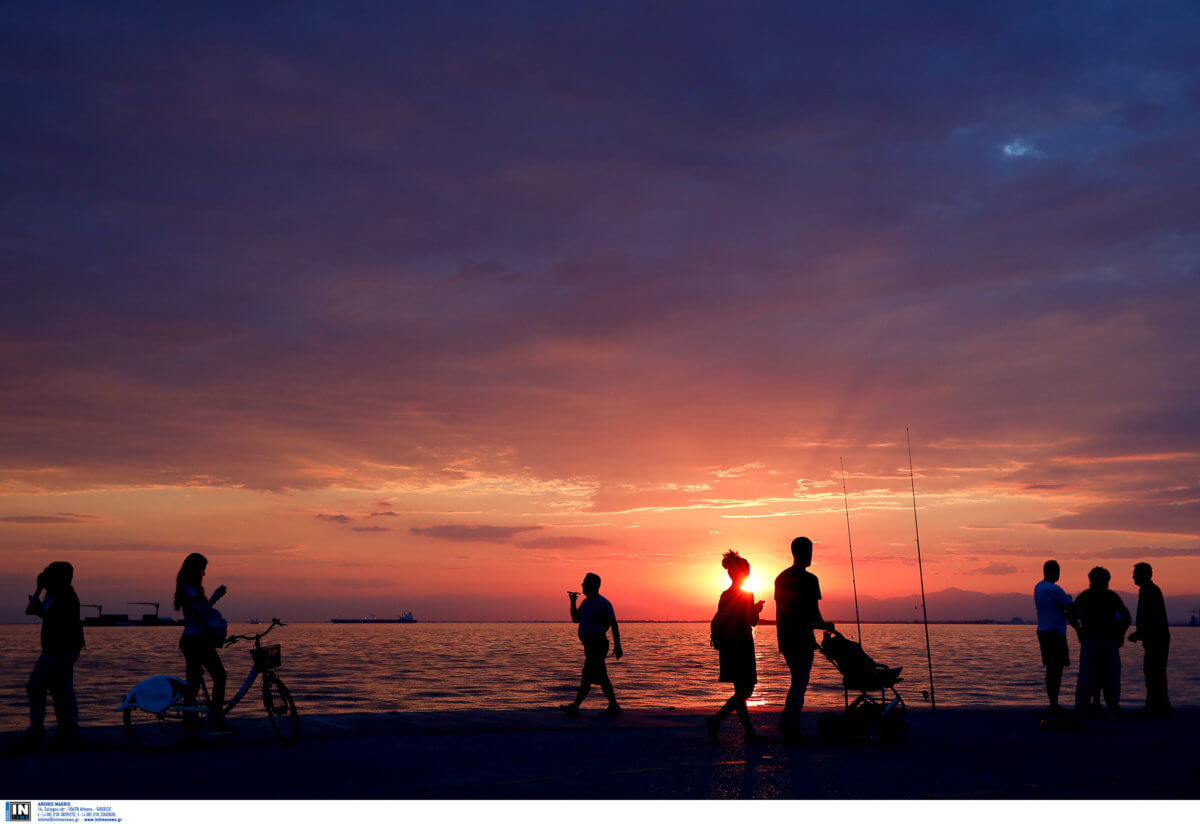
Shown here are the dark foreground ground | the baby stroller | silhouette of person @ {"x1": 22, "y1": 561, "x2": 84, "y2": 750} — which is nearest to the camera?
the dark foreground ground

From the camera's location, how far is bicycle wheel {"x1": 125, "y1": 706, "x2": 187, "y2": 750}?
351 inches

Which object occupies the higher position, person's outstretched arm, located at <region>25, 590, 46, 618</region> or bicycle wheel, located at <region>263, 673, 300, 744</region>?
person's outstretched arm, located at <region>25, 590, 46, 618</region>

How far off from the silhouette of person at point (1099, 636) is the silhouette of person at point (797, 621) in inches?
188

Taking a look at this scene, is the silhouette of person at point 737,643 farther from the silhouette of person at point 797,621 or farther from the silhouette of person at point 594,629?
the silhouette of person at point 594,629

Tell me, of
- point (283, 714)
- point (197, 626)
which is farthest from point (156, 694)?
point (283, 714)

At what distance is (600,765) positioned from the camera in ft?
25.8

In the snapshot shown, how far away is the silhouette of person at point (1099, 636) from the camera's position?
39.5ft

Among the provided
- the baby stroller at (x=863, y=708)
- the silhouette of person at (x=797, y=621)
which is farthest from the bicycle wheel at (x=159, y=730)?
the baby stroller at (x=863, y=708)

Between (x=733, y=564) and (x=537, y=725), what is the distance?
123 inches

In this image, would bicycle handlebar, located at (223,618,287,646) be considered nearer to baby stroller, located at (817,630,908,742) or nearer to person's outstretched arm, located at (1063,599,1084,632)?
baby stroller, located at (817,630,908,742)

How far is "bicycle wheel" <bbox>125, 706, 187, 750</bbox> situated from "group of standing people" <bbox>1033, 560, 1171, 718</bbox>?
10130mm

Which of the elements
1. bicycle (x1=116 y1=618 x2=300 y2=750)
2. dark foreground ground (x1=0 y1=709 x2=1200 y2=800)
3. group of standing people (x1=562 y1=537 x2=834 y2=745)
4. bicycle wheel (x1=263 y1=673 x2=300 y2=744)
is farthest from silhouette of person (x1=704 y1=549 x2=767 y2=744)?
bicycle (x1=116 y1=618 x2=300 y2=750)

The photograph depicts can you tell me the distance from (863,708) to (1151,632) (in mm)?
6110

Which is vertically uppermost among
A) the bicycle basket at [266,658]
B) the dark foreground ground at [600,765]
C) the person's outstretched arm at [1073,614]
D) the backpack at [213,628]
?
the backpack at [213,628]
